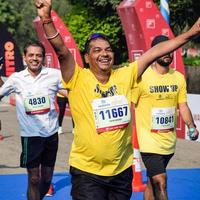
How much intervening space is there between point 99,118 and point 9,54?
23585 mm

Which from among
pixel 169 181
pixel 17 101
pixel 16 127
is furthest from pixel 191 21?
pixel 17 101

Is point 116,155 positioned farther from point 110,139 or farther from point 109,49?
point 109,49

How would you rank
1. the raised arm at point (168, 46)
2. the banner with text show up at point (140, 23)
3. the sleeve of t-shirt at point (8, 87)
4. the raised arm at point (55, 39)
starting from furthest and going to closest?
the banner with text show up at point (140, 23), the sleeve of t-shirt at point (8, 87), the raised arm at point (168, 46), the raised arm at point (55, 39)

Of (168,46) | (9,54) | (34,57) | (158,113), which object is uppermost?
(168,46)

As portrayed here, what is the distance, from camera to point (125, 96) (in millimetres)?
5164

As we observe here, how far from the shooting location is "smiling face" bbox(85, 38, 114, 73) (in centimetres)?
501

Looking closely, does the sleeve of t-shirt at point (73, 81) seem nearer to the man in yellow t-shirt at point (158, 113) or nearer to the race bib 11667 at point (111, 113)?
the race bib 11667 at point (111, 113)

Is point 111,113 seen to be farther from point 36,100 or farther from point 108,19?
point 108,19

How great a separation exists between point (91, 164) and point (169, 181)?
5.00 meters

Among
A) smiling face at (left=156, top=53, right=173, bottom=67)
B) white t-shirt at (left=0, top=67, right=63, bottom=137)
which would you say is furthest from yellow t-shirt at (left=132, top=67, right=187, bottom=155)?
Result: white t-shirt at (left=0, top=67, right=63, bottom=137)

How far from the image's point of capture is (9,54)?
2830cm

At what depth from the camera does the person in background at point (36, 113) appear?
7.25m

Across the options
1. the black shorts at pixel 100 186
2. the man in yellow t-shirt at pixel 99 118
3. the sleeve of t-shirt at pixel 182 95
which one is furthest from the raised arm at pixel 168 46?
the sleeve of t-shirt at pixel 182 95

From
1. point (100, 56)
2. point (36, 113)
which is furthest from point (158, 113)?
point (100, 56)
